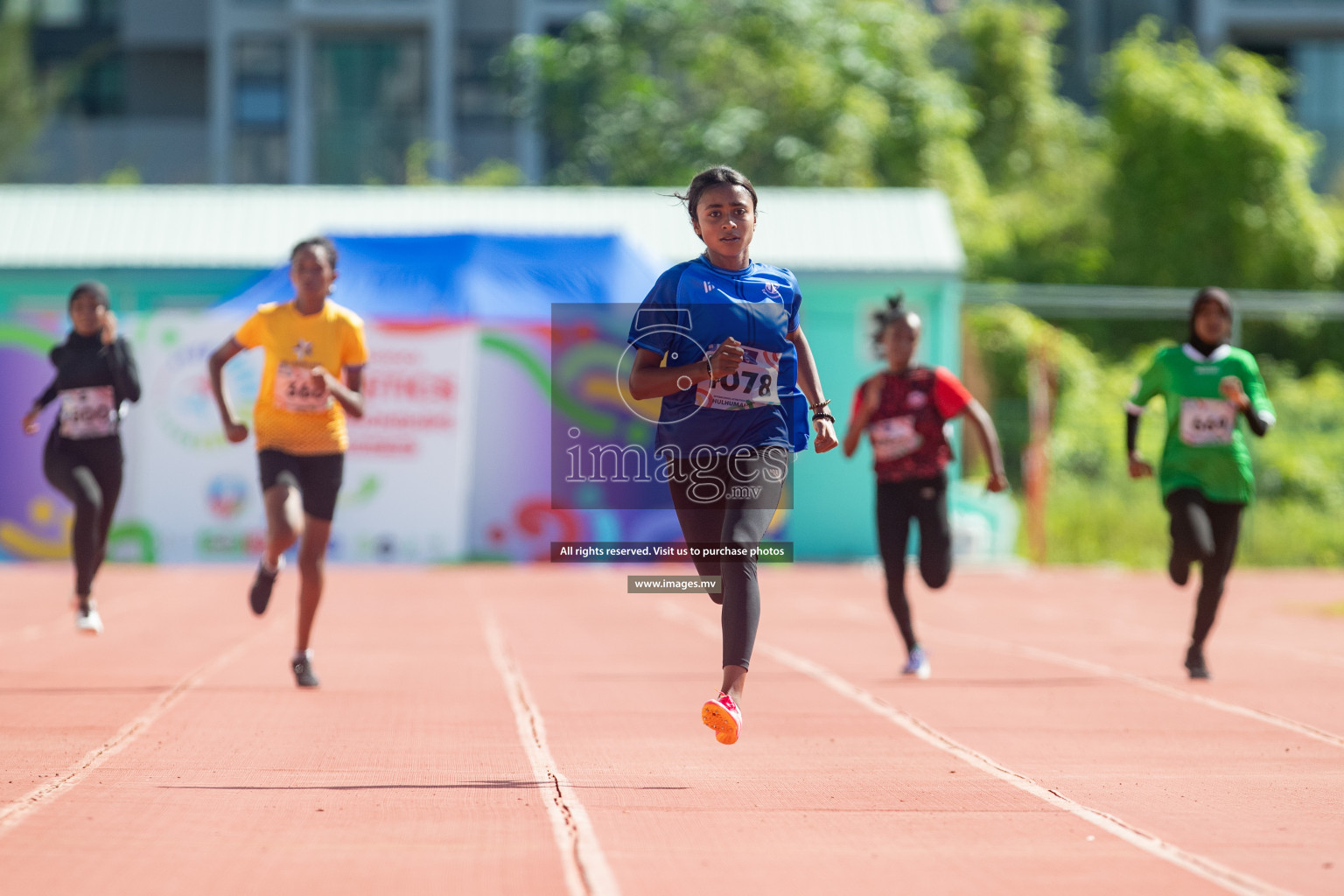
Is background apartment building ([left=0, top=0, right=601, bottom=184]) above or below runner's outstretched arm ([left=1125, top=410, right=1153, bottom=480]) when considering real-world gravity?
above

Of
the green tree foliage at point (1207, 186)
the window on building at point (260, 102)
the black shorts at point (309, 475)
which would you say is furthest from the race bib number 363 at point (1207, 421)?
the window on building at point (260, 102)

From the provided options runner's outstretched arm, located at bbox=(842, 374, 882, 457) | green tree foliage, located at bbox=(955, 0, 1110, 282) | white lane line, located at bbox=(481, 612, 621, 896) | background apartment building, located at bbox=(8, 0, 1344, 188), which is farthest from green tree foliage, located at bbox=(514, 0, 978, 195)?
white lane line, located at bbox=(481, 612, 621, 896)

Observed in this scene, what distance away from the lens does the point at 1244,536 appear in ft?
68.0

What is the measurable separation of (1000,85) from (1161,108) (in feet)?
36.3

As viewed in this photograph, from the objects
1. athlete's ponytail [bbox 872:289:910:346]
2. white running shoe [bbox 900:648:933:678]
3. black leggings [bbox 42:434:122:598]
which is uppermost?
athlete's ponytail [bbox 872:289:910:346]

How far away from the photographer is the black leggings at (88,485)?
10.3 m

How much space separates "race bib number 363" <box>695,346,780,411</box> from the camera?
20.9 ft

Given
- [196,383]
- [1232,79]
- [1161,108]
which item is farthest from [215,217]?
[1232,79]

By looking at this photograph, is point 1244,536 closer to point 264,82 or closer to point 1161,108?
point 1161,108

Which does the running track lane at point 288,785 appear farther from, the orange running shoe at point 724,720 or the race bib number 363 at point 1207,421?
the race bib number 363 at point 1207,421

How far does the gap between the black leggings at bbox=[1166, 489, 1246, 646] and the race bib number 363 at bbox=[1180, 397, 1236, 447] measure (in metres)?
0.28

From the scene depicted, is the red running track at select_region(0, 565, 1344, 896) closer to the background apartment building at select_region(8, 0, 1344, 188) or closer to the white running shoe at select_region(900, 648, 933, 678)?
the white running shoe at select_region(900, 648, 933, 678)

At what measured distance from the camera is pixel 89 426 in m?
10.3

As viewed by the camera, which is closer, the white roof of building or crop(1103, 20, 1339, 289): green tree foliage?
the white roof of building
